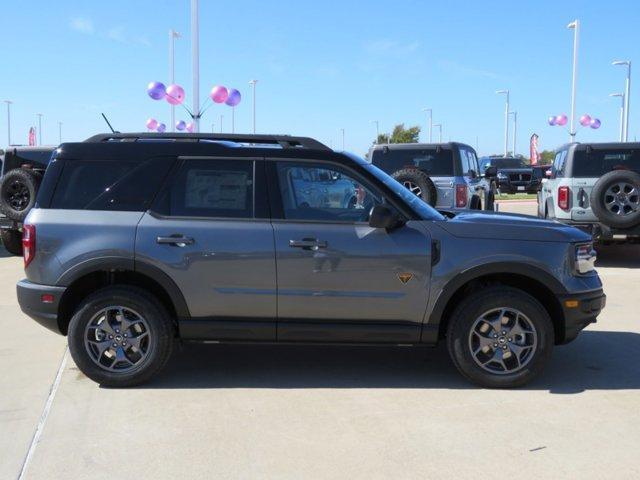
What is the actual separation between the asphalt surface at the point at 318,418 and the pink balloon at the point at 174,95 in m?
19.1

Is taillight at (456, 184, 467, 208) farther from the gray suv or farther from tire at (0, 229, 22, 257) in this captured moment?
tire at (0, 229, 22, 257)

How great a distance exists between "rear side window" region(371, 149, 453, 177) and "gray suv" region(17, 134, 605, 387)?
6.45 m

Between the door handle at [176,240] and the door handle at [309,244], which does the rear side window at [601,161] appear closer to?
the door handle at [309,244]

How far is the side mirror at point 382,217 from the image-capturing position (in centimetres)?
456

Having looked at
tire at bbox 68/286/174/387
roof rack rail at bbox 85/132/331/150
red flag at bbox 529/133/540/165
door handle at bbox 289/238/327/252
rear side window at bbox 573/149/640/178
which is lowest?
tire at bbox 68/286/174/387

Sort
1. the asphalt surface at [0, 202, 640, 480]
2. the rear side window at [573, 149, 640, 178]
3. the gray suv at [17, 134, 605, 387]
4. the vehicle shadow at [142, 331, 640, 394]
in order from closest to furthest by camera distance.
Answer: the asphalt surface at [0, 202, 640, 480]
the gray suv at [17, 134, 605, 387]
the vehicle shadow at [142, 331, 640, 394]
the rear side window at [573, 149, 640, 178]

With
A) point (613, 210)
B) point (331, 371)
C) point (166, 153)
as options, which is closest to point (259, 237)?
point (166, 153)

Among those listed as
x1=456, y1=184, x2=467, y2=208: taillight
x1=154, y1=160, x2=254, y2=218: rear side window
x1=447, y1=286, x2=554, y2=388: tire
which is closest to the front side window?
x1=154, y1=160, x2=254, y2=218: rear side window

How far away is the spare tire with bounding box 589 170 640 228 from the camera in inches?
375

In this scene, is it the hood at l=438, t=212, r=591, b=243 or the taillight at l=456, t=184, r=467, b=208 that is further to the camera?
the taillight at l=456, t=184, r=467, b=208

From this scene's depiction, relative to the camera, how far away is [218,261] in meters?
4.69

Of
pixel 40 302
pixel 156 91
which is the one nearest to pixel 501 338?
pixel 40 302

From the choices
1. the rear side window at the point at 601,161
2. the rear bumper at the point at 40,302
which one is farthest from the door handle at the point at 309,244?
the rear side window at the point at 601,161

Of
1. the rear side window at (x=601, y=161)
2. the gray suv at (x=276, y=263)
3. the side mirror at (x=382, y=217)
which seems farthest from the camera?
the rear side window at (x=601, y=161)
